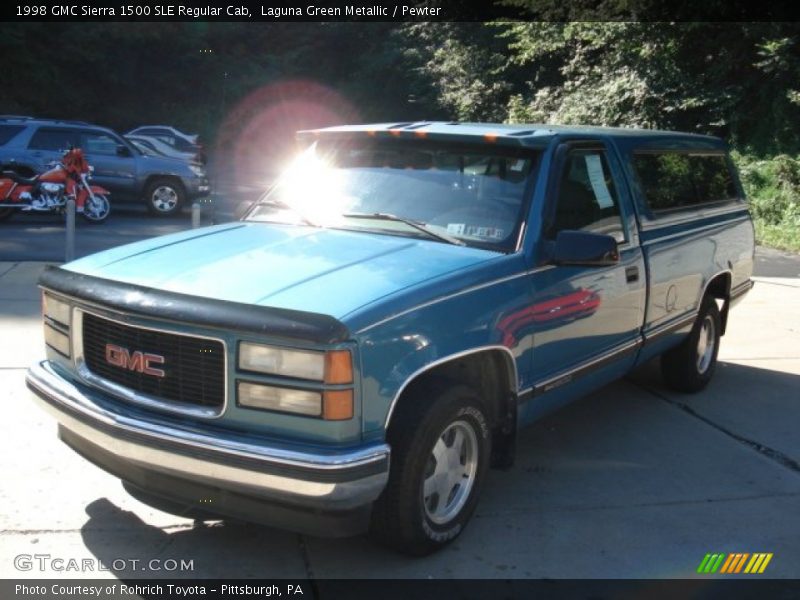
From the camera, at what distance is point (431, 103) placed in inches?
1260

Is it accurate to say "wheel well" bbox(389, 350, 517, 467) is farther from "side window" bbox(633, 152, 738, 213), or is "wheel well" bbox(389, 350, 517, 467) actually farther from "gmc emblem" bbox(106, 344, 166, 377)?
"side window" bbox(633, 152, 738, 213)

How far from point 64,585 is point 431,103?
29.7m

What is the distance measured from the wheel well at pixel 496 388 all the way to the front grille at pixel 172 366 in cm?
103

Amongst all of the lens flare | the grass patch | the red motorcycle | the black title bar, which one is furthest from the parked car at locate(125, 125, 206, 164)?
the grass patch

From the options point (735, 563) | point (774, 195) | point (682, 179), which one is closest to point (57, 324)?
point (735, 563)

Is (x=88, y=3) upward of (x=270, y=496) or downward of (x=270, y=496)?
upward

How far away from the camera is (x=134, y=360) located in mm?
3598

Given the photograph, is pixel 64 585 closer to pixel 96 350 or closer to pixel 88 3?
pixel 96 350

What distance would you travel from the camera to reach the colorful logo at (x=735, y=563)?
3867 millimetres

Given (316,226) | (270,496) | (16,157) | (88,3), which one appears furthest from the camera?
(88,3)

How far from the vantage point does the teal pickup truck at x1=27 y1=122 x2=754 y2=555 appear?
3.28 meters

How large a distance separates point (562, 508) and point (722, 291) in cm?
285

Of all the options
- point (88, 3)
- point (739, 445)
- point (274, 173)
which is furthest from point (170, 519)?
point (88, 3)

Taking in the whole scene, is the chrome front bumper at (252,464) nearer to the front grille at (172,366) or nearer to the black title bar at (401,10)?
the front grille at (172,366)
